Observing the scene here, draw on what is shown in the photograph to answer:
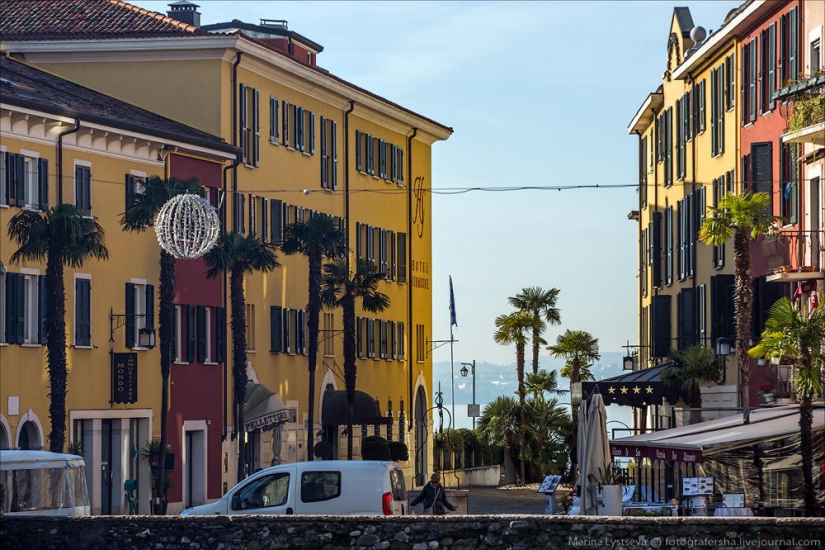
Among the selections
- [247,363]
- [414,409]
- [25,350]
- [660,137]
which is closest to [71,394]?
A: [25,350]

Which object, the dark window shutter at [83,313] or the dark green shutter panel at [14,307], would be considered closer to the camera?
the dark green shutter panel at [14,307]

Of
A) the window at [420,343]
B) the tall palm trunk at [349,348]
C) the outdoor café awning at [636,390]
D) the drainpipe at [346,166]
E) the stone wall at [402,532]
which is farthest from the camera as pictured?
the window at [420,343]

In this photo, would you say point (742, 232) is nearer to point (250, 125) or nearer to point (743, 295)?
point (743, 295)

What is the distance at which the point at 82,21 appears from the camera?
190ft

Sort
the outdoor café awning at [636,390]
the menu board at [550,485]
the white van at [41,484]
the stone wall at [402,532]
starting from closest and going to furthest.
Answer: the stone wall at [402,532], the white van at [41,484], the menu board at [550,485], the outdoor café awning at [636,390]

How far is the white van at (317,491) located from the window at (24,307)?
51.2 feet

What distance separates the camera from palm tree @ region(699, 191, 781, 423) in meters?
38.4

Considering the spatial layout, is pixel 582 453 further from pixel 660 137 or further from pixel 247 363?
pixel 660 137

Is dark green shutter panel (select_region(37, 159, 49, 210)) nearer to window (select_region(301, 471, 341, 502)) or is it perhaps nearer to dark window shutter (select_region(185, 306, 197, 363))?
dark window shutter (select_region(185, 306, 197, 363))

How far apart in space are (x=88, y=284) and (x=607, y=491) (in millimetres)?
20607

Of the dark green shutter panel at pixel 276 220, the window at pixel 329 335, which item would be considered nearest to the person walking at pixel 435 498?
the dark green shutter panel at pixel 276 220

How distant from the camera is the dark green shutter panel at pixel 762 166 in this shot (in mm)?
42688

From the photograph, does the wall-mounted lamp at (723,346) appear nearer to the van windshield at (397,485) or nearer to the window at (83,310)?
the van windshield at (397,485)

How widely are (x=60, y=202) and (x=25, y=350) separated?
12.4 ft
